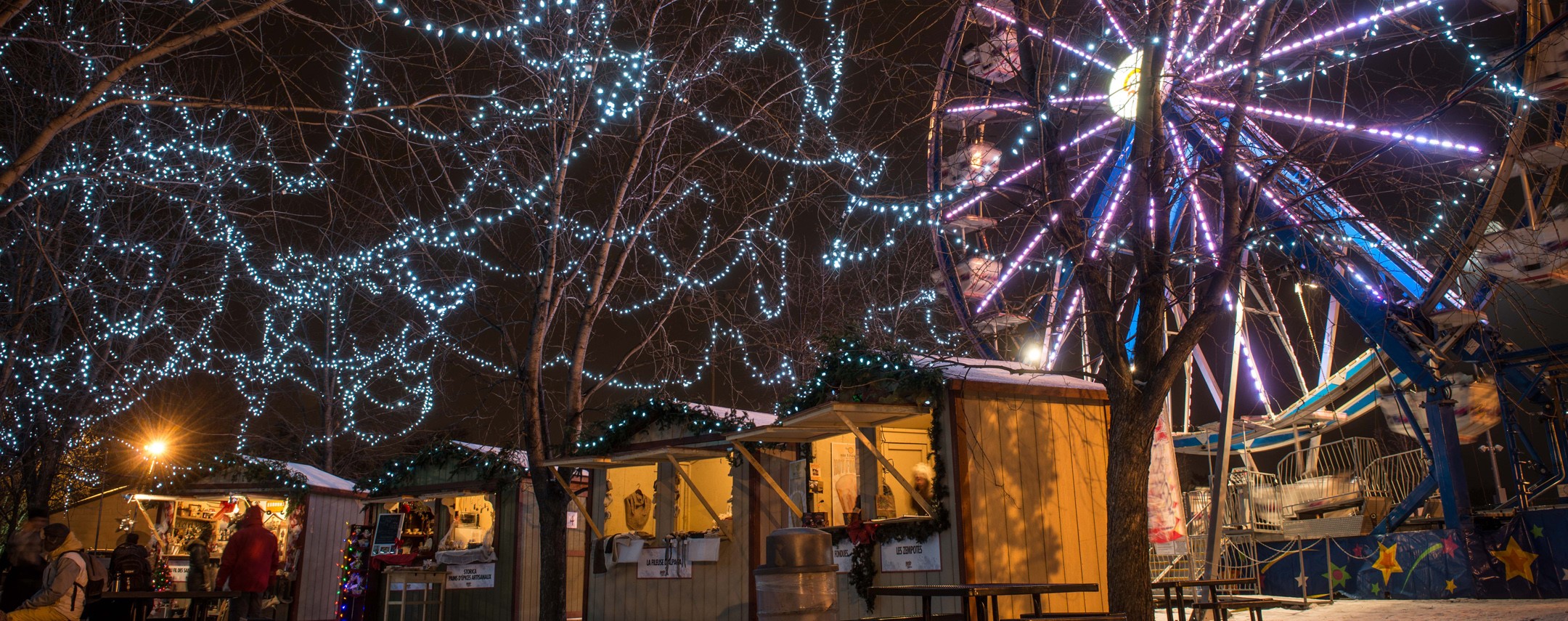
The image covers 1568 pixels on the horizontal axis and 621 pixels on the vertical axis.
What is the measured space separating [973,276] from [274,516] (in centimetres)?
1426

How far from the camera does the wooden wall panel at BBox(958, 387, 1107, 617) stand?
8859mm

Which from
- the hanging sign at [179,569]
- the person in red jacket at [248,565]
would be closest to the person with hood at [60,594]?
the person in red jacket at [248,565]

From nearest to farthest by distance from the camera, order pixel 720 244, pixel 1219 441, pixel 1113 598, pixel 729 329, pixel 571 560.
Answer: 1. pixel 1113 598
2. pixel 1219 441
3. pixel 720 244
4. pixel 729 329
5. pixel 571 560

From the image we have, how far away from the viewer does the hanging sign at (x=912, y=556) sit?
898 centimetres

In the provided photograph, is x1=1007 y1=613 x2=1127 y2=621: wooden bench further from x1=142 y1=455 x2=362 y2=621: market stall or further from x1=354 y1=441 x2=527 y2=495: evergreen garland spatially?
x1=142 y1=455 x2=362 y2=621: market stall

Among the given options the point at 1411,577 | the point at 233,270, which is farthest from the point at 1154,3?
the point at 233,270

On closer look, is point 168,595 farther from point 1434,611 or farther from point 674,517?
point 1434,611

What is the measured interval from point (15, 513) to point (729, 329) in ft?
35.5

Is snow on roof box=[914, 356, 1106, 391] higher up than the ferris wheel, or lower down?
lower down

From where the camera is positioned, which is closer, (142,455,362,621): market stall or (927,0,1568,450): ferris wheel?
(927,0,1568,450): ferris wheel

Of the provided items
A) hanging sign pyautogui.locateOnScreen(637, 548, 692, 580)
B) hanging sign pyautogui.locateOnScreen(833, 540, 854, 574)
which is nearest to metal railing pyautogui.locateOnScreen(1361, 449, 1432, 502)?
hanging sign pyautogui.locateOnScreen(833, 540, 854, 574)

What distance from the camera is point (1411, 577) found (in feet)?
36.2

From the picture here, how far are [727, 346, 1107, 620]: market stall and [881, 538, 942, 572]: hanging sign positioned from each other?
0.01 meters

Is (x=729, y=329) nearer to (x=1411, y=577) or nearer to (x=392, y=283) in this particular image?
(x=392, y=283)
